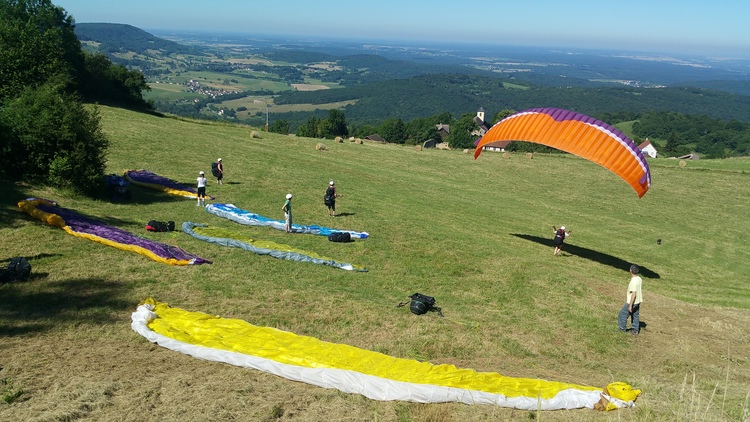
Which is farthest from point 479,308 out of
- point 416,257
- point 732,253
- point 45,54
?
point 45,54

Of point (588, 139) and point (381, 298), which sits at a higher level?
point (588, 139)

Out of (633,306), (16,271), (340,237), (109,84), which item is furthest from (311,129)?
(633,306)

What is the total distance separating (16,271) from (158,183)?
1265cm

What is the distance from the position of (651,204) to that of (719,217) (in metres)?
4.31

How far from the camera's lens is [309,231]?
20.8 meters

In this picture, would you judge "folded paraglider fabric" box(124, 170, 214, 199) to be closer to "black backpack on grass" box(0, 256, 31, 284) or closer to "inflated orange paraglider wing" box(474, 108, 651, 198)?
"black backpack on grass" box(0, 256, 31, 284)

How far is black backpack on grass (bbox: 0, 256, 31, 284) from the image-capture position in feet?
41.9

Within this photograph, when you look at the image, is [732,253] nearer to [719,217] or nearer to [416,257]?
[719,217]

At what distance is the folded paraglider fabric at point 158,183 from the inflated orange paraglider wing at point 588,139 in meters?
16.2

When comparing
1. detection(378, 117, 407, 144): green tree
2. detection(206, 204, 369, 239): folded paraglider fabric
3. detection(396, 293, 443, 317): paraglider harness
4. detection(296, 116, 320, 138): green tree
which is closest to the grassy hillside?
detection(396, 293, 443, 317): paraglider harness

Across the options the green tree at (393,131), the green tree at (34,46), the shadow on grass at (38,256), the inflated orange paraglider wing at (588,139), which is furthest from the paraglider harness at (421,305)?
the green tree at (393,131)

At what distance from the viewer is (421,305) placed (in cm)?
1334

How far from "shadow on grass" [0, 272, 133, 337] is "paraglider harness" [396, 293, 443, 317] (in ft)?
25.2

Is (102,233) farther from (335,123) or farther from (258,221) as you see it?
(335,123)
